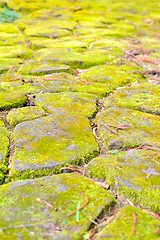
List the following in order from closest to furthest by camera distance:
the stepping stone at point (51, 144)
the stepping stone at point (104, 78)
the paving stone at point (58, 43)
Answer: the stepping stone at point (51, 144) → the stepping stone at point (104, 78) → the paving stone at point (58, 43)

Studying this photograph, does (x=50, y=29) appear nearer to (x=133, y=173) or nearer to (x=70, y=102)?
(x=70, y=102)

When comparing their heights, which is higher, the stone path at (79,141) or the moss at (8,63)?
the stone path at (79,141)

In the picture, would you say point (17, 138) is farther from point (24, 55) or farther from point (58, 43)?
point (58, 43)

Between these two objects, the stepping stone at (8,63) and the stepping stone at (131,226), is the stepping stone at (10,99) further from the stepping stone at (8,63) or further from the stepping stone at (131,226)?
the stepping stone at (131,226)

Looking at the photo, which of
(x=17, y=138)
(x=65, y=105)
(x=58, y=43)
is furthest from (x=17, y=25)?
(x=17, y=138)

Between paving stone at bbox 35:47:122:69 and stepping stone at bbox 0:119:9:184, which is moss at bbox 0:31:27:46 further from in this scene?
stepping stone at bbox 0:119:9:184

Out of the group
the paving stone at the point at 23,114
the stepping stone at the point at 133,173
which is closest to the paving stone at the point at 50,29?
the paving stone at the point at 23,114

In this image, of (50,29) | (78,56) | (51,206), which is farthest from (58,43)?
(51,206)

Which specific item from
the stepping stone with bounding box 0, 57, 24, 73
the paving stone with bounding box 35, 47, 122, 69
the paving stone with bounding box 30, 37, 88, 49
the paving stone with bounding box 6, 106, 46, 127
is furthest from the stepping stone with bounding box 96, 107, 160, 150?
the paving stone with bounding box 30, 37, 88, 49
